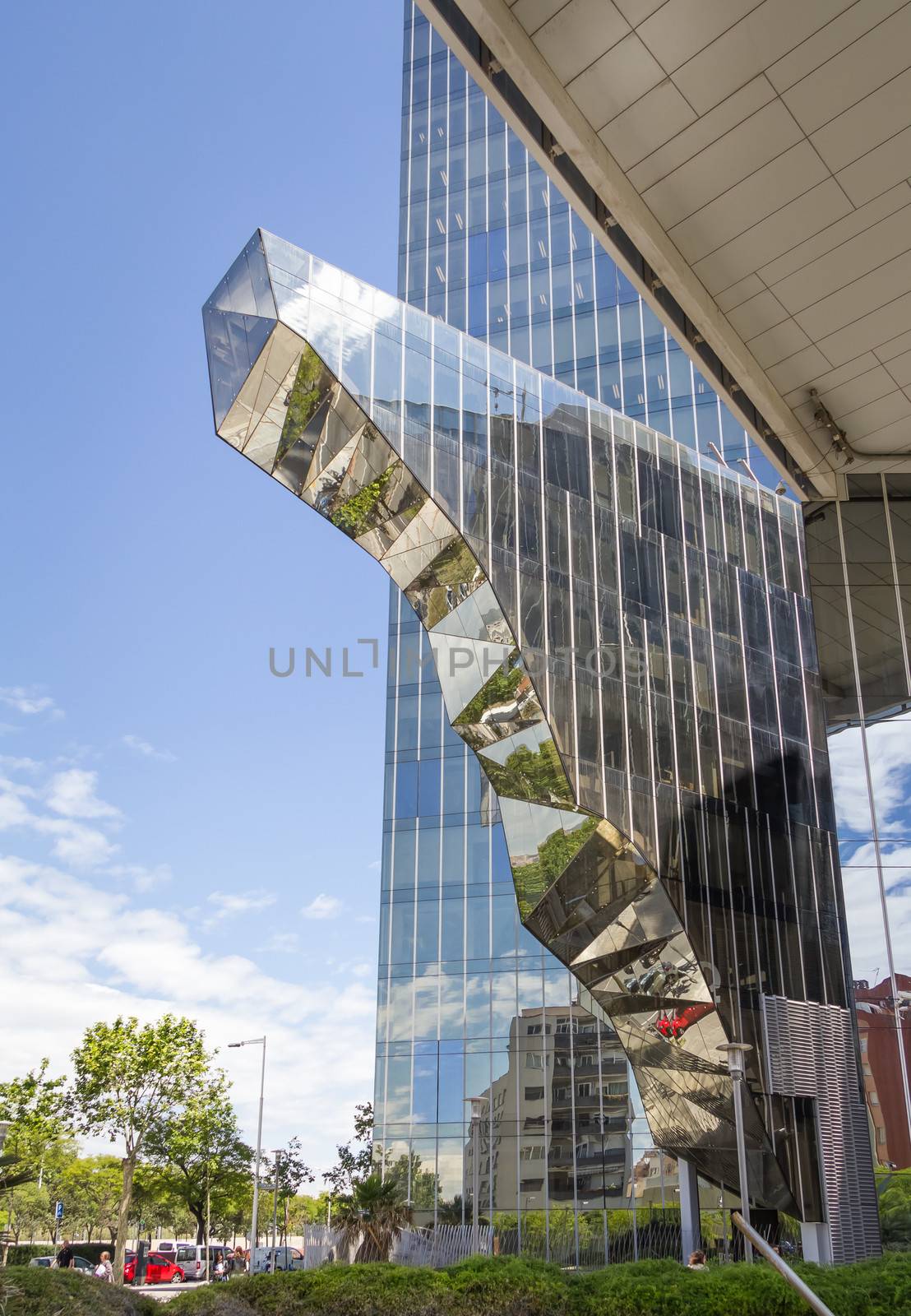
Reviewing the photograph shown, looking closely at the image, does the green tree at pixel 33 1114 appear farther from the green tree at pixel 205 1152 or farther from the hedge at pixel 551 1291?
the hedge at pixel 551 1291

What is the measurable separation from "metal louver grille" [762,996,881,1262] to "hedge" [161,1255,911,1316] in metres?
5.78

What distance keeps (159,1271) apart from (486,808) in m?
25.0

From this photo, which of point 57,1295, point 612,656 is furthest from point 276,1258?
point 57,1295

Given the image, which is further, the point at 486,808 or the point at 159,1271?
the point at 159,1271

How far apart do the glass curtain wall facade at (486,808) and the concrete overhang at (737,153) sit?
20.6 m

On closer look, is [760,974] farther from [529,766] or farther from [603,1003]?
[529,766]

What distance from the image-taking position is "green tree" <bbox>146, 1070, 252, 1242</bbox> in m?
46.5

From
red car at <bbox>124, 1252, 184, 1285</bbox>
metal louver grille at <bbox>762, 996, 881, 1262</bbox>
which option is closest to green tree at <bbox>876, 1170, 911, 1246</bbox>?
metal louver grille at <bbox>762, 996, 881, 1262</bbox>

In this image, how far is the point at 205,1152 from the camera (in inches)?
2068

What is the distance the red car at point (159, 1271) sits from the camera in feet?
158

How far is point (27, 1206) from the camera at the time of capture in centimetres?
7150

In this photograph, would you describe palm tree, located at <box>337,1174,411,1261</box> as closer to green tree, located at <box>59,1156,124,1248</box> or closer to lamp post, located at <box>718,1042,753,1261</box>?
lamp post, located at <box>718,1042,753,1261</box>

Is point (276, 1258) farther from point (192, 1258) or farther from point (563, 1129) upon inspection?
point (563, 1129)

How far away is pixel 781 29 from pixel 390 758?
131 ft
